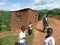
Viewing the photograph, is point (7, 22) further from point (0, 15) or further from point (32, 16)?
point (32, 16)

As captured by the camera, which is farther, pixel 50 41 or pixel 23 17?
pixel 23 17

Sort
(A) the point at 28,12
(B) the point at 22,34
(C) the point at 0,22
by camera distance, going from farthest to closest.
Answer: (C) the point at 0,22 → (A) the point at 28,12 → (B) the point at 22,34

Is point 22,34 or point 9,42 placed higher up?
point 22,34

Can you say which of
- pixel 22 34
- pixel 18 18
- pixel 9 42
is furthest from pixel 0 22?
pixel 22 34

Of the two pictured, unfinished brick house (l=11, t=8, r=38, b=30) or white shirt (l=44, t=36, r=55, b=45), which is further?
unfinished brick house (l=11, t=8, r=38, b=30)

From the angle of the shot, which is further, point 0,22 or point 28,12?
point 0,22

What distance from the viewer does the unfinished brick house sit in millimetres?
25156

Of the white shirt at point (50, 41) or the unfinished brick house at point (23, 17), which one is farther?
the unfinished brick house at point (23, 17)

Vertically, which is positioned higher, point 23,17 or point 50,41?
point 23,17

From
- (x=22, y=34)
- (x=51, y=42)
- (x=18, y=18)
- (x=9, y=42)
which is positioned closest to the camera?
(x=51, y=42)

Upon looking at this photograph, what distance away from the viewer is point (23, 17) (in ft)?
84.6

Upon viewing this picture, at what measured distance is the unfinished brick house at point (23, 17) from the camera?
2516 centimetres

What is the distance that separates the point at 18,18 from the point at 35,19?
7.39ft

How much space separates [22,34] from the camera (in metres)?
7.14
